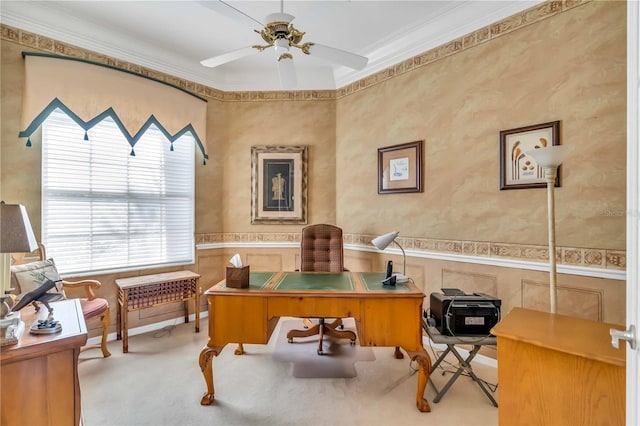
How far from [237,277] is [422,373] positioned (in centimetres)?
152

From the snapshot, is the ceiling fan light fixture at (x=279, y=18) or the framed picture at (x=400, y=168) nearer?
the ceiling fan light fixture at (x=279, y=18)

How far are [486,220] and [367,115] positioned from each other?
196 cm

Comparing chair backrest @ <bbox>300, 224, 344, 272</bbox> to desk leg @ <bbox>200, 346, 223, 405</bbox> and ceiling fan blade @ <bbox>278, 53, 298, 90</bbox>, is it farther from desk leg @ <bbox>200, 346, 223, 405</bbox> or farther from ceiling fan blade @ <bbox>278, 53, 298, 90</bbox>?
ceiling fan blade @ <bbox>278, 53, 298, 90</bbox>

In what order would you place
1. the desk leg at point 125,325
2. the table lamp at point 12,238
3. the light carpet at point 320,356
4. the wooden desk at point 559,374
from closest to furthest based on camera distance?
the wooden desk at point 559,374 → the table lamp at point 12,238 → the light carpet at point 320,356 → the desk leg at point 125,325

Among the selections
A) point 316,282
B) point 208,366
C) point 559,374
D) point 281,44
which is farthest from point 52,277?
point 559,374

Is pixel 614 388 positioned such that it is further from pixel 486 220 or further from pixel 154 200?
pixel 154 200

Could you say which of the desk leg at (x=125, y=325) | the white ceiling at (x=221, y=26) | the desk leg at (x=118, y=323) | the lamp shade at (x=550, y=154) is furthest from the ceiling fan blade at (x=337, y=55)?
the desk leg at (x=118, y=323)

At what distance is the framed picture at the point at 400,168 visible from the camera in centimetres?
327

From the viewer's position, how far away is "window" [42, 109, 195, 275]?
2.99m

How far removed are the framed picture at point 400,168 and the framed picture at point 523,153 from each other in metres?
0.82

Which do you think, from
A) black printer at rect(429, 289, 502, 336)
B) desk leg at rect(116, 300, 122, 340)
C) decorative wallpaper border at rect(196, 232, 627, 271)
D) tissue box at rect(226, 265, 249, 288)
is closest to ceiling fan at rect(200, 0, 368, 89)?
tissue box at rect(226, 265, 249, 288)

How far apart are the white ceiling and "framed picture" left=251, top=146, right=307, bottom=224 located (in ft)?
3.98

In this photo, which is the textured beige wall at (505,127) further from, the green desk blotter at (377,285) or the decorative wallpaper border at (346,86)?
the green desk blotter at (377,285)

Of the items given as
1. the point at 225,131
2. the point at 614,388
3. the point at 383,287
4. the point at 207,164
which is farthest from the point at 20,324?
the point at 225,131
